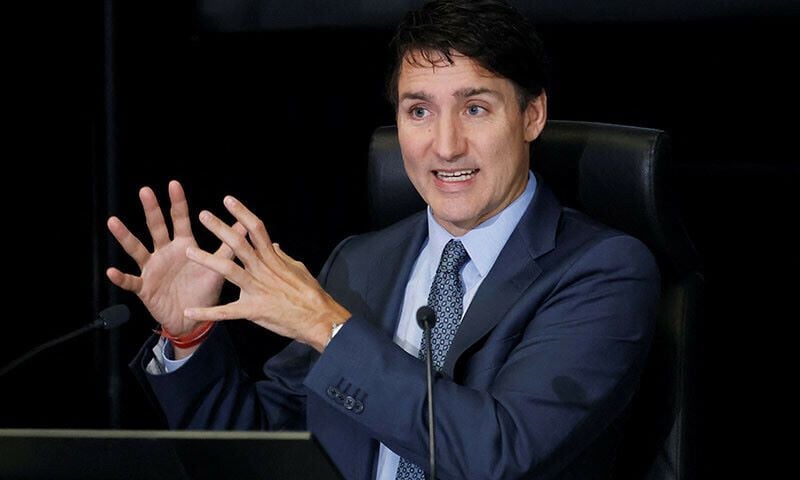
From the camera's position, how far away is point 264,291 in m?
1.71

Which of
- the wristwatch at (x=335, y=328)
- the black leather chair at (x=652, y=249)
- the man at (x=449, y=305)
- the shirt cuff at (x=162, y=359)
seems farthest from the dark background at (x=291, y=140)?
the wristwatch at (x=335, y=328)

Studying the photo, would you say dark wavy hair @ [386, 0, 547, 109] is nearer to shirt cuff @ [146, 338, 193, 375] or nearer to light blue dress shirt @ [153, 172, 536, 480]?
light blue dress shirt @ [153, 172, 536, 480]

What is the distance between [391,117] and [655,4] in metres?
0.60

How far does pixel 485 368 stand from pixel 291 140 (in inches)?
44.3

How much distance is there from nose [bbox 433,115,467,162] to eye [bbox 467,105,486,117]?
0.03 metres

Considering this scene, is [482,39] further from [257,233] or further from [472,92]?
[257,233]

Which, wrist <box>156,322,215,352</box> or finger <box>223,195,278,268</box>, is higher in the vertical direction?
finger <box>223,195,278,268</box>

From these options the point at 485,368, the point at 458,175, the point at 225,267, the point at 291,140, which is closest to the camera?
the point at 225,267

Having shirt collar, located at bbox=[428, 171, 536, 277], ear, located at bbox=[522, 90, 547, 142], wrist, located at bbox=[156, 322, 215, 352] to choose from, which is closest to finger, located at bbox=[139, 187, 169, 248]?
wrist, located at bbox=[156, 322, 215, 352]

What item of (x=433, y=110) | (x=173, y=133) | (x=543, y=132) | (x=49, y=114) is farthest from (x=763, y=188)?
(x=49, y=114)

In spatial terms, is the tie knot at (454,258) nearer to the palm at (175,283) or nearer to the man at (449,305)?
the man at (449,305)

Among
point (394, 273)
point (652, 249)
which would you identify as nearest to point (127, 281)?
point (394, 273)

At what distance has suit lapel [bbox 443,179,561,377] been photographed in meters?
1.86

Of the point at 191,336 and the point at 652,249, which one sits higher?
the point at 652,249
